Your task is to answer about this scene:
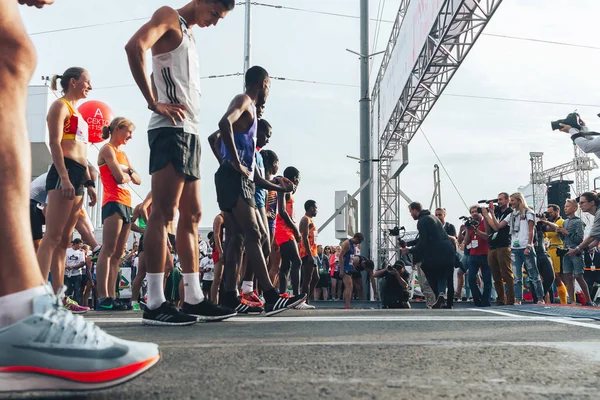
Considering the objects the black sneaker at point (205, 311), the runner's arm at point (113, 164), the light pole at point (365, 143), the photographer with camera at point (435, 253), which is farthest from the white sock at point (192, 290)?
the light pole at point (365, 143)

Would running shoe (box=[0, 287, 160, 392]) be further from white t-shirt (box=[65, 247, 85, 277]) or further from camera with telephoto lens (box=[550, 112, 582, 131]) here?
white t-shirt (box=[65, 247, 85, 277])

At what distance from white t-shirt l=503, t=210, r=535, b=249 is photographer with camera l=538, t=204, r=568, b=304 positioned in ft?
2.98

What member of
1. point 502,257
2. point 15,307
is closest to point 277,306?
point 15,307

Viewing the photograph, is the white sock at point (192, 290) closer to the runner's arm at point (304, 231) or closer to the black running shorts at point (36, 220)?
the black running shorts at point (36, 220)

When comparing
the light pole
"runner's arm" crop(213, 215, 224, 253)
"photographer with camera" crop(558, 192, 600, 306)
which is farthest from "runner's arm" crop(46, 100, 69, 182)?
the light pole

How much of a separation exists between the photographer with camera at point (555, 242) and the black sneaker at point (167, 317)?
7.27 m

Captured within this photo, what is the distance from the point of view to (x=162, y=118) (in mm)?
3049

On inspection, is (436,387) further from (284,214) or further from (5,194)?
(284,214)

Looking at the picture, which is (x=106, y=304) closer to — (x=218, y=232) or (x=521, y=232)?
(x=218, y=232)

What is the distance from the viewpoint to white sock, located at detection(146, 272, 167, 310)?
9.66 feet

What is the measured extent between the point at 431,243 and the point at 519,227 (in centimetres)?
123

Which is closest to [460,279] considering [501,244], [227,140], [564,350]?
[501,244]

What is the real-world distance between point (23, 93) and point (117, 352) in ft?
2.11

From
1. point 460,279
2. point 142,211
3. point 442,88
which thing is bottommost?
point 460,279
